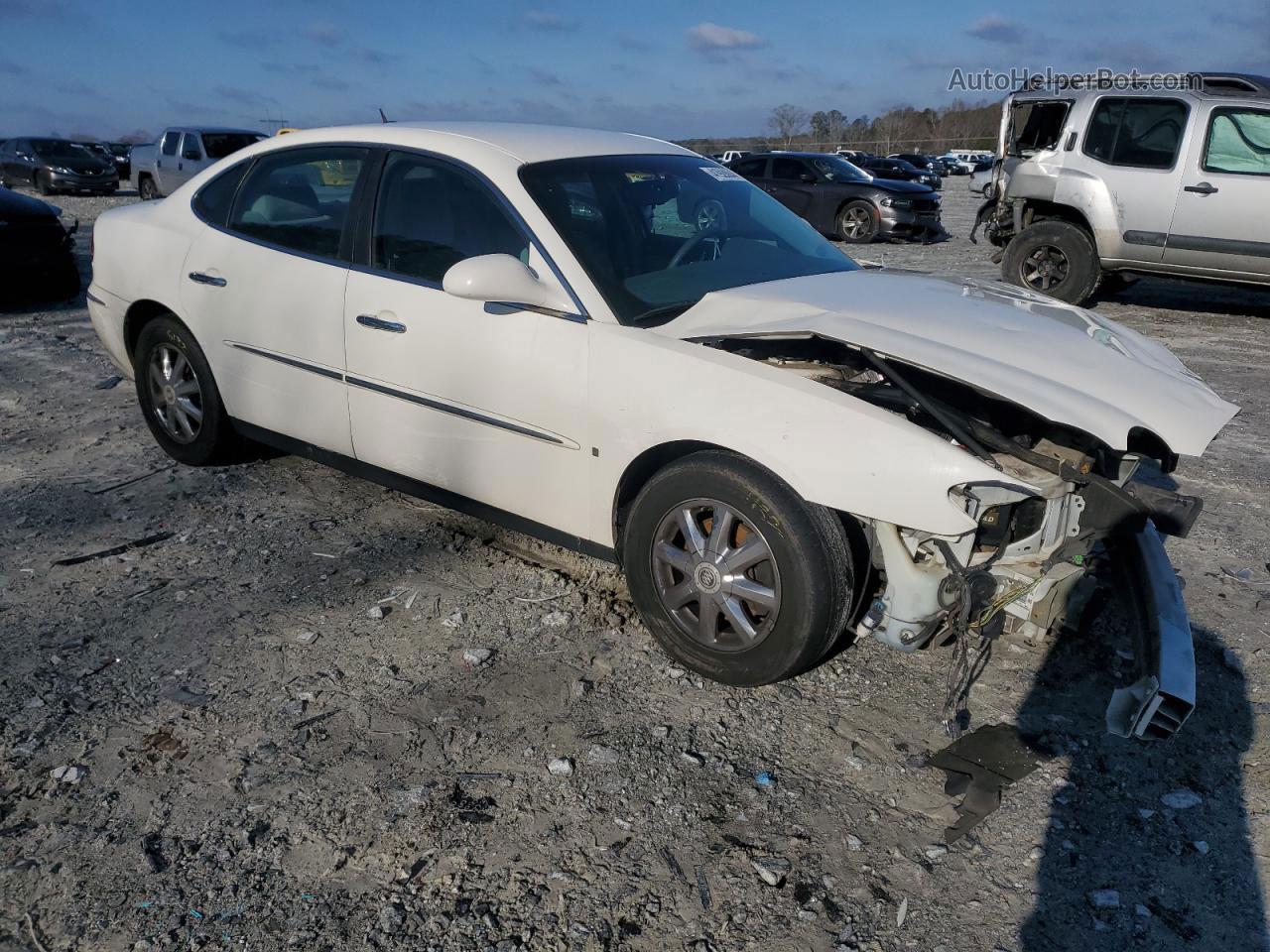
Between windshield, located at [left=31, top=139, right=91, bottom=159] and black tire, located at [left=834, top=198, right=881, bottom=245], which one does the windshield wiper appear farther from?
windshield, located at [left=31, top=139, right=91, bottom=159]

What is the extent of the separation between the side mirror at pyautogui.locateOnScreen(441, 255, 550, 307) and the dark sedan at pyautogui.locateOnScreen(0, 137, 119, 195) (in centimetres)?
2699

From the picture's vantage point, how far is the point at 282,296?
13.6 feet

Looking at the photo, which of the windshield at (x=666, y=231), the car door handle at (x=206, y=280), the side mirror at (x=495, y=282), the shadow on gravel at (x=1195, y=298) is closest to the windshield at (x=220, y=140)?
the shadow on gravel at (x=1195, y=298)

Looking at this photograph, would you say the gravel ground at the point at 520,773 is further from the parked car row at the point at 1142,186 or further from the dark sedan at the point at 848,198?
the dark sedan at the point at 848,198

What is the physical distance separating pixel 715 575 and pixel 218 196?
10.3ft

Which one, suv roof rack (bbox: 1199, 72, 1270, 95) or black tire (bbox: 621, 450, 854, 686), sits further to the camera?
suv roof rack (bbox: 1199, 72, 1270, 95)

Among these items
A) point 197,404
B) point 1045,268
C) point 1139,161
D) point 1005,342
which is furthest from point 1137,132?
point 197,404

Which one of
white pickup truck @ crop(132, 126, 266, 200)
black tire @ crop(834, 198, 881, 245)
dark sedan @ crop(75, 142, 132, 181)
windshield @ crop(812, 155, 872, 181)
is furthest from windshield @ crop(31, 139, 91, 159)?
black tire @ crop(834, 198, 881, 245)

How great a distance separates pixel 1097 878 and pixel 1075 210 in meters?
8.55

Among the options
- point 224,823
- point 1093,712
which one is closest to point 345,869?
point 224,823

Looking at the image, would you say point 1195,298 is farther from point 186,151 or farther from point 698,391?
point 186,151

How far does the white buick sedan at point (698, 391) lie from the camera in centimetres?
282

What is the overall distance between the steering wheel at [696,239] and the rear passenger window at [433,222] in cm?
58

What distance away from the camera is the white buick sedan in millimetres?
2822
